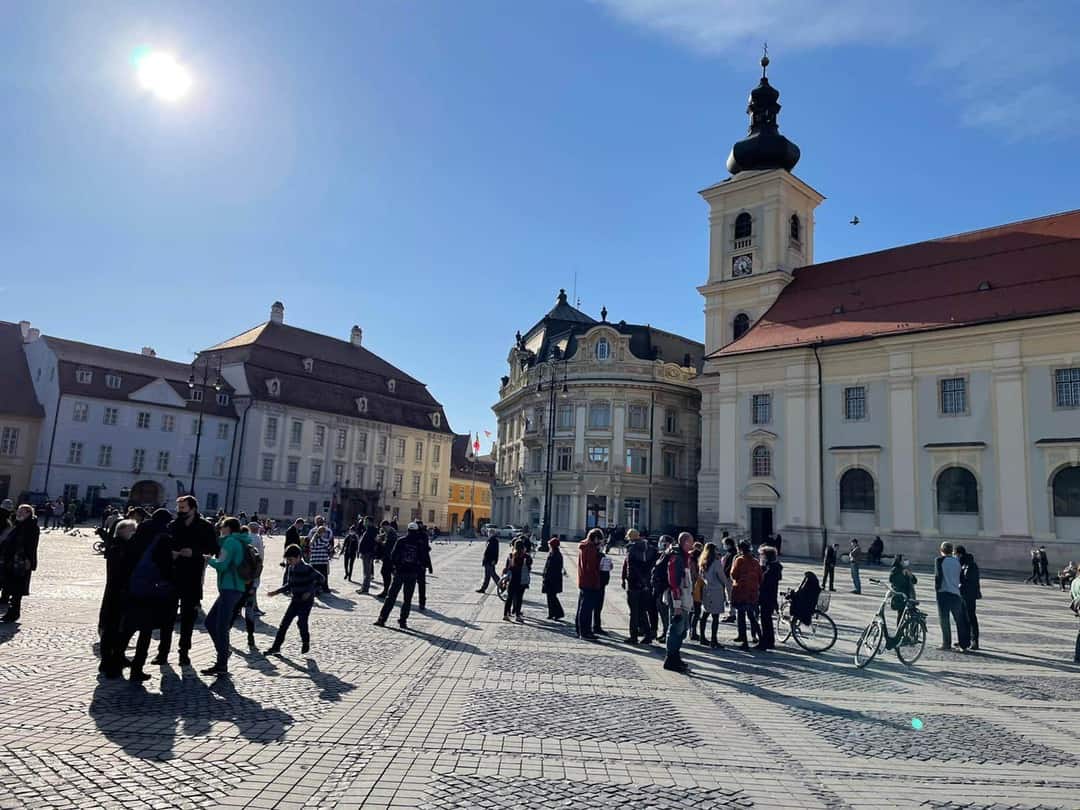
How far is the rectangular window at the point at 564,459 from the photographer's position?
59781mm

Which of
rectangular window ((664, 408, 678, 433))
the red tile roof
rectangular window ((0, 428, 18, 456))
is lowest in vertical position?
rectangular window ((0, 428, 18, 456))

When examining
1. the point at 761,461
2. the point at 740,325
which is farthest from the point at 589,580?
the point at 740,325

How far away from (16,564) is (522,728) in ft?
29.3

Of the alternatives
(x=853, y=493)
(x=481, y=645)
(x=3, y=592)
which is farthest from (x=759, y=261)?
(x=3, y=592)

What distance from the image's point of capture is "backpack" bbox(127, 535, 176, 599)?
8.33m

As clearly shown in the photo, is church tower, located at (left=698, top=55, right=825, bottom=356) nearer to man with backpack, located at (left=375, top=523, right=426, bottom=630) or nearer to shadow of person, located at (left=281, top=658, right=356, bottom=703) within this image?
man with backpack, located at (left=375, top=523, right=426, bottom=630)

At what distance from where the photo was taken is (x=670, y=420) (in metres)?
60.3

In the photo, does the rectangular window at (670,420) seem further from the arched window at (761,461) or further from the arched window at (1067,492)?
the arched window at (1067,492)

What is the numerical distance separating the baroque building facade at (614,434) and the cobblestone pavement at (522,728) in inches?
1806

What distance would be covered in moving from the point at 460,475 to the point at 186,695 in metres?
84.3

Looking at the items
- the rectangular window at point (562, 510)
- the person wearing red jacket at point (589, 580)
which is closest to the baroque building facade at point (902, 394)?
the rectangular window at point (562, 510)

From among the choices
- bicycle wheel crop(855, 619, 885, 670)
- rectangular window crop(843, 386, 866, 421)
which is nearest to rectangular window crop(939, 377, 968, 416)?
rectangular window crop(843, 386, 866, 421)

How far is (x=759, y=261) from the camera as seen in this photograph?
47906mm

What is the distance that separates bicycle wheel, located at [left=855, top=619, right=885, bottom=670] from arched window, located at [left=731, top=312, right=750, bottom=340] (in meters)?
38.6
